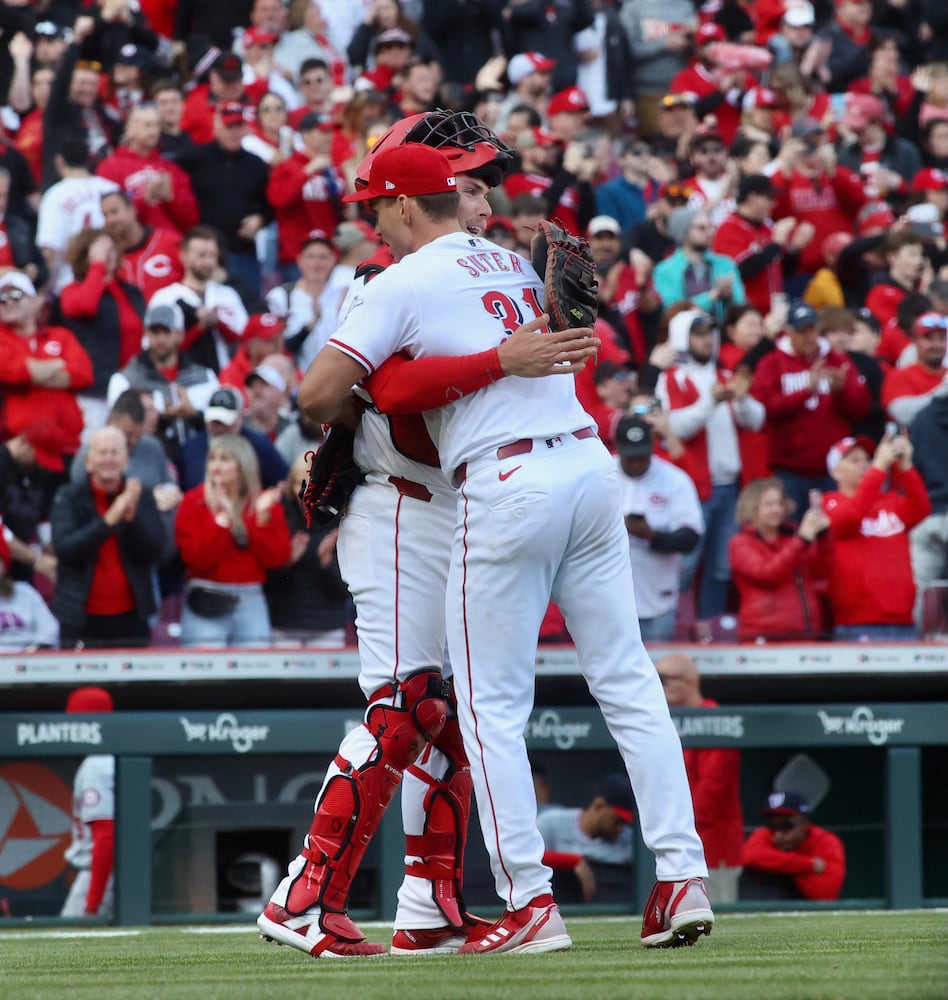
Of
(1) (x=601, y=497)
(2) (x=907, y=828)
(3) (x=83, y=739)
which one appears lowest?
(2) (x=907, y=828)

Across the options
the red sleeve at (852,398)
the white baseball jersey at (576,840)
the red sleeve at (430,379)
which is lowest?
the white baseball jersey at (576,840)

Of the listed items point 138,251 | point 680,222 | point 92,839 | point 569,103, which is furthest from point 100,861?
point 569,103

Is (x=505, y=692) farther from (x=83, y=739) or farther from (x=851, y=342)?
(x=851, y=342)

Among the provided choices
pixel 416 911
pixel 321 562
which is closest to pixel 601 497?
pixel 416 911

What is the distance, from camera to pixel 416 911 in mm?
4605

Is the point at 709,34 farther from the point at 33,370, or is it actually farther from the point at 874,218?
the point at 33,370

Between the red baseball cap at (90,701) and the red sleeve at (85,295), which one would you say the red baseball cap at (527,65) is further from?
the red baseball cap at (90,701)

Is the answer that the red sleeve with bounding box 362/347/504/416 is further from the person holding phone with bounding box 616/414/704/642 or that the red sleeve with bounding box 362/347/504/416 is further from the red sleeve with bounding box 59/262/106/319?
the red sleeve with bounding box 59/262/106/319

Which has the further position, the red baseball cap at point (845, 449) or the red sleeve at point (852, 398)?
the red sleeve at point (852, 398)

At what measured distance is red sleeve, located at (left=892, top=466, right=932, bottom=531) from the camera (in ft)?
29.3

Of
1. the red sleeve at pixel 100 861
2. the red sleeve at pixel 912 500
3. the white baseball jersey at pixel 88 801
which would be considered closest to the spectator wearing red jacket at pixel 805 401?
the red sleeve at pixel 912 500

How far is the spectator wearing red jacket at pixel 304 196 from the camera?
458 inches

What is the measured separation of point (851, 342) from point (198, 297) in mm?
3764

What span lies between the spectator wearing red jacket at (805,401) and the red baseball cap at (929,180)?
134 inches
